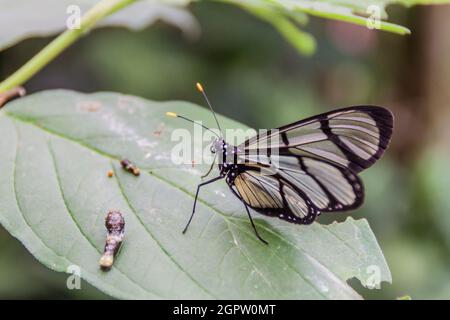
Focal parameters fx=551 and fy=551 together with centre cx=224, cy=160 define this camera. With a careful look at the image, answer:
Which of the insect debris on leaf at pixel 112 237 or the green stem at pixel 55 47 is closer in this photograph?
the insect debris on leaf at pixel 112 237

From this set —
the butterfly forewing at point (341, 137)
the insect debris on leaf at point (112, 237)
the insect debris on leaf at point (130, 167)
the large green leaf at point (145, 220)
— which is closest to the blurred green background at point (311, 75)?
the butterfly forewing at point (341, 137)

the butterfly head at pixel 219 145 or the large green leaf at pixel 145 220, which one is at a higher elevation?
the butterfly head at pixel 219 145

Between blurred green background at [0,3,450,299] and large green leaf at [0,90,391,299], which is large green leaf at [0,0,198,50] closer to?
large green leaf at [0,90,391,299]

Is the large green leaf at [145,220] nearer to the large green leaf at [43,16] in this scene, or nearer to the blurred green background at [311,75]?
the large green leaf at [43,16]

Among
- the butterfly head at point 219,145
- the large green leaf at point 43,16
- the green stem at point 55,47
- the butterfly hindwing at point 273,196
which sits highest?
the large green leaf at point 43,16

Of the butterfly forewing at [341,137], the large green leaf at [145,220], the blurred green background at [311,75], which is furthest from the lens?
the blurred green background at [311,75]

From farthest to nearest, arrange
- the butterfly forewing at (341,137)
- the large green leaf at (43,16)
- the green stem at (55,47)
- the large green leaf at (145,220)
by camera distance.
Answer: the large green leaf at (43,16) < the green stem at (55,47) < the butterfly forewing at (341,137) < the large green leaf at (145,220)
